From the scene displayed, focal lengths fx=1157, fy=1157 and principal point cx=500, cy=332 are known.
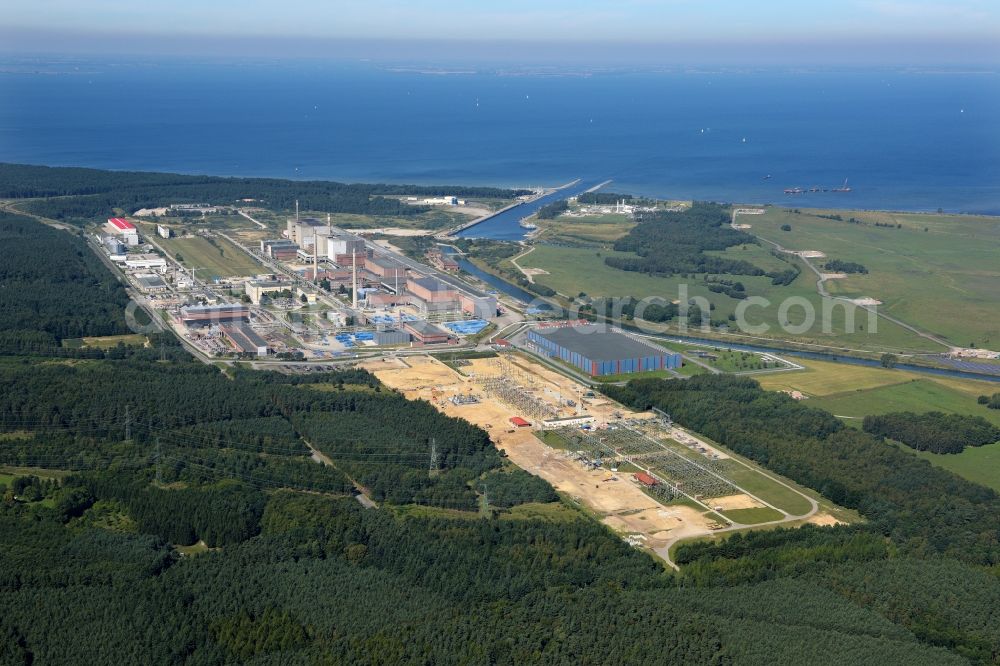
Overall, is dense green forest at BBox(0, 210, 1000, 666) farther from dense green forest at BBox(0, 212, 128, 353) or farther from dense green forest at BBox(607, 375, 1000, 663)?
dense green forest at BBox(0, 212, 128, 353)

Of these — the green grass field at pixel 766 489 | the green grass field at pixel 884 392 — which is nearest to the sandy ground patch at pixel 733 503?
the green grass field at pixel 766 489

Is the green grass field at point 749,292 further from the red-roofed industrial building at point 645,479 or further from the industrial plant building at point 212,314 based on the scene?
the red-roofed industrial building at point 645,479

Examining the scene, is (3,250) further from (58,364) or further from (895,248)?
(895,248)

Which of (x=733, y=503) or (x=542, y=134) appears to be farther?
(x=542, y=134)

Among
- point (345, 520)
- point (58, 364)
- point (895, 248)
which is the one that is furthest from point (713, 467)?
point (895, 248)

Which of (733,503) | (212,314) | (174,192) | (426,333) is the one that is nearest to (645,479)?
(733,503)

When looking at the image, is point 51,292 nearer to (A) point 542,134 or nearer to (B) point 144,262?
(B) point 144,262
